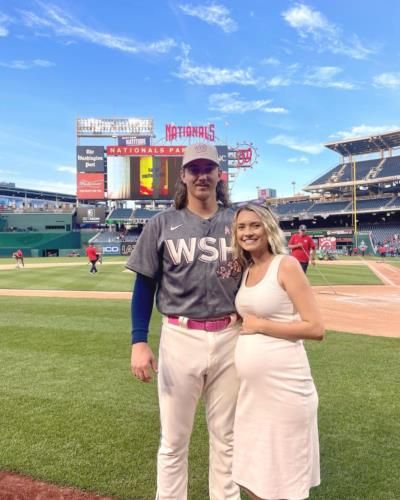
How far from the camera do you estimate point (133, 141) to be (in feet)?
183

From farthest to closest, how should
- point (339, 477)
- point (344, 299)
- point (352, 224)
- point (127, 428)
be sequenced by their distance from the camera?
point (352, 224) < point (344, 299) < point (127, 428) < point (339, 477)

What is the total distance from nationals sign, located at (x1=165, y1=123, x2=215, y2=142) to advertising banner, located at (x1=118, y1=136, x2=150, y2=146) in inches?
137

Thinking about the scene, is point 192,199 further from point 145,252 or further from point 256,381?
point 256,381

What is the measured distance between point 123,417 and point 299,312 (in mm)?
2577

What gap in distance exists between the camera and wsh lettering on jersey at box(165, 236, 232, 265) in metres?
2.29

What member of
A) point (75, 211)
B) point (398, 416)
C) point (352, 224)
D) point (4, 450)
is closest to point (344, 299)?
point (398, 416)

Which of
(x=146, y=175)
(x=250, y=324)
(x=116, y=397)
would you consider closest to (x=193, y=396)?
(x=250, y=324)

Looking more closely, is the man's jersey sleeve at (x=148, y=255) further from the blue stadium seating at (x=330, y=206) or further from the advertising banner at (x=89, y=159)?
the advertising banner at (x=89, y=159)

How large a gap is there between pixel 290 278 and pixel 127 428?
245 cm

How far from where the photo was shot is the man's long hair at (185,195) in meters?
2.46

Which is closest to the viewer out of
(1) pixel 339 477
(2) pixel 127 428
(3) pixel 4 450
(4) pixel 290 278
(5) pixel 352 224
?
(4) pixel 290 278

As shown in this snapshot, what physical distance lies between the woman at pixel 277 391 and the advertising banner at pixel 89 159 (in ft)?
175

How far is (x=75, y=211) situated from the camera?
195ft

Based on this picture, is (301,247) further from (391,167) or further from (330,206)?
(391,167)
